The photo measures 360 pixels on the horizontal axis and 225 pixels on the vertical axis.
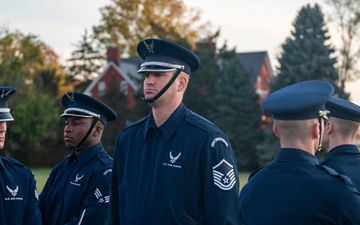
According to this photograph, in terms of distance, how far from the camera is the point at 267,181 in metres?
4.21

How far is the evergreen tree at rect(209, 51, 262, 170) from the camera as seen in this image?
5175 cm

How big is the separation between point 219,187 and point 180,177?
28 centimetres

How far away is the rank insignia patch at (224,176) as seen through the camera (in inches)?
199

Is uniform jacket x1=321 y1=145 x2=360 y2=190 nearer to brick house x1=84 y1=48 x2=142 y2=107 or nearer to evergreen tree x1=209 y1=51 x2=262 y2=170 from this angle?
evergreen tree x1=209 y1=51 x2=262 y2=170

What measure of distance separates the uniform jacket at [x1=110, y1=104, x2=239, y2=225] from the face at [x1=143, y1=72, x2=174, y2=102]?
21 centimetres

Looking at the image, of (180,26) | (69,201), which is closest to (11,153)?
(180,26)

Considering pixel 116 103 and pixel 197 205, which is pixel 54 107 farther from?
pixel 197 205

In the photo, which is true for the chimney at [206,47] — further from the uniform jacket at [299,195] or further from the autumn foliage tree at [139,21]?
the uniform jacket at [299,195]

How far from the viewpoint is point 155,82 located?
5.38 meters

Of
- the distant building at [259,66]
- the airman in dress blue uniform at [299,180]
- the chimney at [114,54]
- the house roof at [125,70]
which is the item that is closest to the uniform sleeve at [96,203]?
the airman in dress blue uniform at [299,180]

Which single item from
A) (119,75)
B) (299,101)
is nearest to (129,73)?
(119,75)

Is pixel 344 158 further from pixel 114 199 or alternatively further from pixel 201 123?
pixel 114 199

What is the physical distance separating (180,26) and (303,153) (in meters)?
57.7

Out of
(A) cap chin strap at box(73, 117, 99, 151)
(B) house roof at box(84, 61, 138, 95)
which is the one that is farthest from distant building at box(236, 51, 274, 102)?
(A) cap chin strap at box(73, 117, 99, 151)
